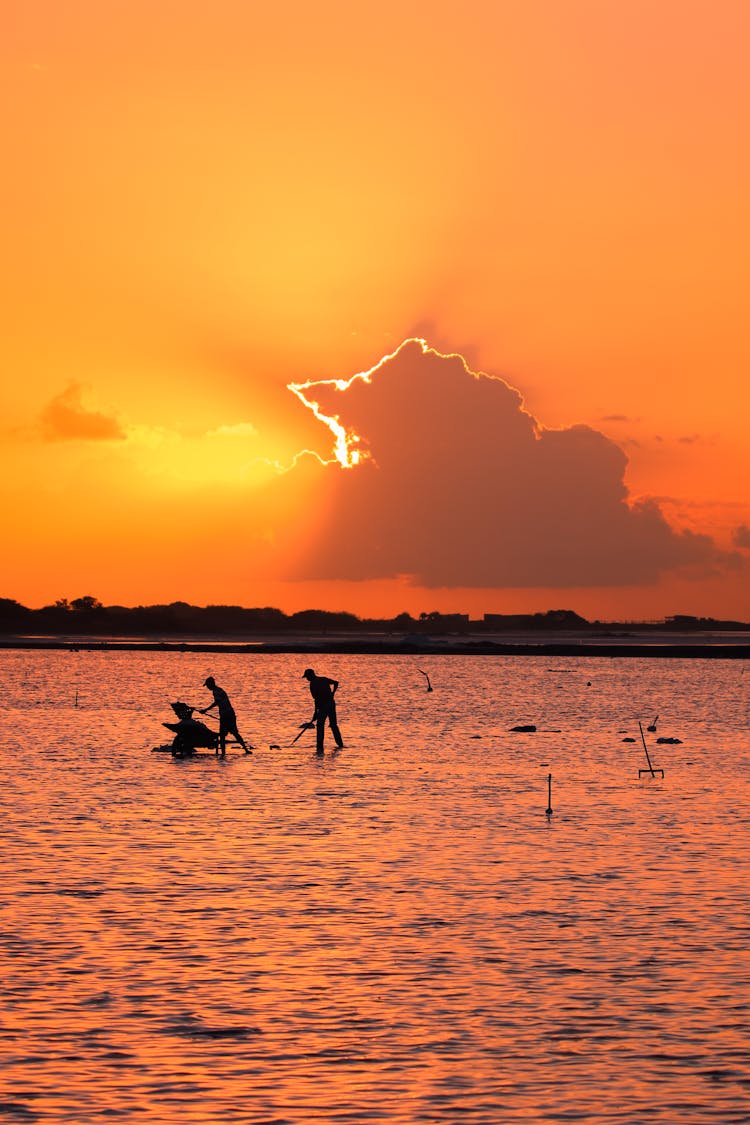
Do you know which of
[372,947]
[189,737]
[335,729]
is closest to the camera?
[372,947]

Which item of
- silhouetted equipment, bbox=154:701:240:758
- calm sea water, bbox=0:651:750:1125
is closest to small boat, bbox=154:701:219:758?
silhouetted equipment, bbox=154:701:240:758

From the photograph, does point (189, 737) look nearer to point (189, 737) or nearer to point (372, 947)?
point (189, 737)

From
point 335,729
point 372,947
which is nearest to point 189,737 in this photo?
point 335,729

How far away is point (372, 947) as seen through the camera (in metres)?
16.6

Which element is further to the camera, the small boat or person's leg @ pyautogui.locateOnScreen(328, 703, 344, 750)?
person's leg @ pyautogui.locateOnScreen(328, 703, 344, 750)

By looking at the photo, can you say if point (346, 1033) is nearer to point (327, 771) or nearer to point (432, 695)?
point (327, 771)

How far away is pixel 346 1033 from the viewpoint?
13.2 meters

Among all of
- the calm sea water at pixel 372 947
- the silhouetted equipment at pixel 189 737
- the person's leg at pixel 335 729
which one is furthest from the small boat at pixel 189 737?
the calm sea water at pixel 372 947

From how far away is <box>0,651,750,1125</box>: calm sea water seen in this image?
457 inches

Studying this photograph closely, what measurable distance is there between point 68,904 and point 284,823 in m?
8.82

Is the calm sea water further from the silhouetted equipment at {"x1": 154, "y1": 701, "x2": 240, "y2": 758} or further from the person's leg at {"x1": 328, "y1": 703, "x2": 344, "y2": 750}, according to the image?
the person's leg at {"x1": 328, "y1": 703, "x2": 344, "y2": 750}

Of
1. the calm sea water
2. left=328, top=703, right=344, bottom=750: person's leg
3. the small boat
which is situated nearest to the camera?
the calm sea water

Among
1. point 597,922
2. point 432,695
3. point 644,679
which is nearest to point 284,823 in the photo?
point 597,922

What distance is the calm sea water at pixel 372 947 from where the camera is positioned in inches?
457
